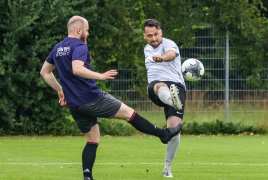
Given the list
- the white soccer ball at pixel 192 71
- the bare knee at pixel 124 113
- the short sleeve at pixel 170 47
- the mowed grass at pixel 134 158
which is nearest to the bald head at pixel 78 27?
the bare knee at pixel 124 113

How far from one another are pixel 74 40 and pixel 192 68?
2.32 meters

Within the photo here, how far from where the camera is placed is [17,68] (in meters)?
11.8

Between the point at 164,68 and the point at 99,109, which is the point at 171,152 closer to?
the point at 164,68

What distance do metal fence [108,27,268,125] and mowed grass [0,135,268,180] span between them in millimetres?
1156

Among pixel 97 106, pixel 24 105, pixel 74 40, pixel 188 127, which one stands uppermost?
pixel 74 40

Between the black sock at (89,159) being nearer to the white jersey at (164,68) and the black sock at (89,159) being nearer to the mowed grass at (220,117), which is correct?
the white jersey at (164,68)

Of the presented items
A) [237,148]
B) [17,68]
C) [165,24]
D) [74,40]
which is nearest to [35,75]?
[17,68]

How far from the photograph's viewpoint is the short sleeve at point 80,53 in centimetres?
464

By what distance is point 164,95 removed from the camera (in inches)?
220

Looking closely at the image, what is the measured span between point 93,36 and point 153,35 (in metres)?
7.36

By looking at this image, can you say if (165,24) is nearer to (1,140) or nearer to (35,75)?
(35,75)

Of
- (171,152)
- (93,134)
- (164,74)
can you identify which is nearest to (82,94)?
(93,134)

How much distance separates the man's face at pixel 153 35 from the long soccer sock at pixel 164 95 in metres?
0.71

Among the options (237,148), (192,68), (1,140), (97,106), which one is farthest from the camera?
(1,140)
